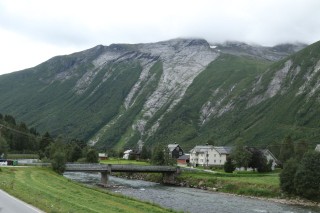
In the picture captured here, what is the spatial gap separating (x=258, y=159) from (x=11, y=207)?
376 ft

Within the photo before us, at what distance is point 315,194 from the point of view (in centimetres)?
8450

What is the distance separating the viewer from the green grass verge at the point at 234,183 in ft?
301

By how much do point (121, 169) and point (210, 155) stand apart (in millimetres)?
61529

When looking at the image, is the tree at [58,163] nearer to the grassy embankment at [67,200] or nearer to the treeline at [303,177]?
the grassy embankment at [67,200]

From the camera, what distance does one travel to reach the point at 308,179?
84750mm

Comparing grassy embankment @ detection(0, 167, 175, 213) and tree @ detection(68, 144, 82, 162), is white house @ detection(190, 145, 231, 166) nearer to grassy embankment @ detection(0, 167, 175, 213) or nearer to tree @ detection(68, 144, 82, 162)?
tree @ detection(68, 144, 82, 162)

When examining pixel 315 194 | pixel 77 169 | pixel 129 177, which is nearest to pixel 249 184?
pixel 315 194

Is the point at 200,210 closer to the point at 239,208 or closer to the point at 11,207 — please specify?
the point at 239,208

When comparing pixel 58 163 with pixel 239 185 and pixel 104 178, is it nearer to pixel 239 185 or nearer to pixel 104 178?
pixel 104 178

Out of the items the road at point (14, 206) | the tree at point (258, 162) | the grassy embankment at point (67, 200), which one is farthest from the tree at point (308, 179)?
the road at point (14, 206)

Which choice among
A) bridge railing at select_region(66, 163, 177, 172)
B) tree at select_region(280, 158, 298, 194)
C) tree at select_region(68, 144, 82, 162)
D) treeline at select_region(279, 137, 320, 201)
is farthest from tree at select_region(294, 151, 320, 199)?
tree at select_region(68, 144, 82, 162)

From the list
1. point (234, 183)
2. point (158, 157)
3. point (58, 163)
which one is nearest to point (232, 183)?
point (234, 183)

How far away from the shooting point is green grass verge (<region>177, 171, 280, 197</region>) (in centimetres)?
9169

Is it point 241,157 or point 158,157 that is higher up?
point 241,157
